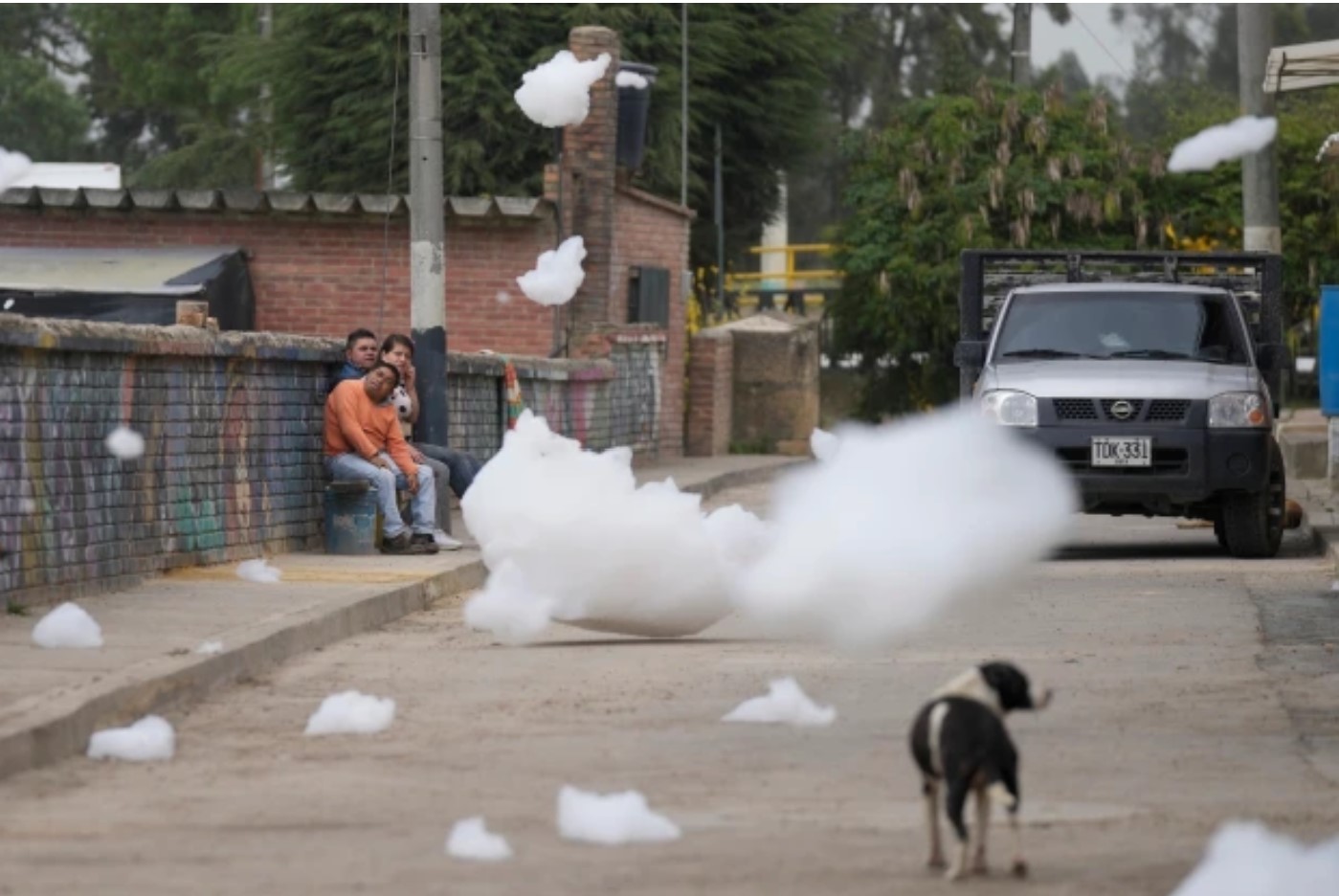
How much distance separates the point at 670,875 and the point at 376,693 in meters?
4.57

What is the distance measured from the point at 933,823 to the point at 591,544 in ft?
17.7

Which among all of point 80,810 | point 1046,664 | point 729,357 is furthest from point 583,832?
point 729,357

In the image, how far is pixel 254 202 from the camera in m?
30.5

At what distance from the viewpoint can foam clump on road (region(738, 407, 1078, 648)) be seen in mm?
9016

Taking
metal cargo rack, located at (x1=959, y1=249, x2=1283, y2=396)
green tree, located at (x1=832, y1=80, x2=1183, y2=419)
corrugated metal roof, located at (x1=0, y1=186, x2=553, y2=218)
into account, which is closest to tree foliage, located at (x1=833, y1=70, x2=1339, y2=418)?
green tree, located at (x1=832, y1=80, x2=1183, y2=419)

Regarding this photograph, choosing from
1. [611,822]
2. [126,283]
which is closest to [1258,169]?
[126,283]

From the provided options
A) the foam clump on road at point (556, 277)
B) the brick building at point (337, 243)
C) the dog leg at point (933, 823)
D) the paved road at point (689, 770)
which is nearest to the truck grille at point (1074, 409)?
the paved road at point (689, 770)

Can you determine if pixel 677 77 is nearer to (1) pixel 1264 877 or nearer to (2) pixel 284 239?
(2) pixel 284 239

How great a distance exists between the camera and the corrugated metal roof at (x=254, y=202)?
98.7 ft

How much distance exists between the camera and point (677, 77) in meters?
42.6

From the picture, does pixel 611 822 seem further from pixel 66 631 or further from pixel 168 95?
pixel 168 95

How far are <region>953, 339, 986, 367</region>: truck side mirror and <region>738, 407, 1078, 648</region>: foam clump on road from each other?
10.6 meters

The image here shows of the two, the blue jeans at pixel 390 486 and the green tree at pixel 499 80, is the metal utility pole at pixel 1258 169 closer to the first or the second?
the blue jeans at pixel 390 486

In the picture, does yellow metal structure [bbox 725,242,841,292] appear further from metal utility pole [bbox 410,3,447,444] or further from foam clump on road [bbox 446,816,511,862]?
foam clump on road [bbox 446,816,511,862]
